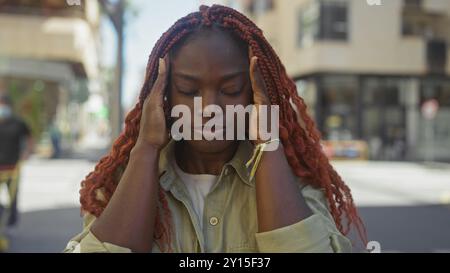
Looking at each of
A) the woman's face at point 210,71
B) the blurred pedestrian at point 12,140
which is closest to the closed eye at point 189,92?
the woman's face at point 210,71

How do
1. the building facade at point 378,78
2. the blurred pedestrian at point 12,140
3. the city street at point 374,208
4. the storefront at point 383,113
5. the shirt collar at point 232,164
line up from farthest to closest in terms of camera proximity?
1. the storefront at point 383,113
2. the building facade at point 378,78
3. the blurred pedestrian at point 12,140
4. the city street at point 374,208
5. the shirt collar at point 232,164

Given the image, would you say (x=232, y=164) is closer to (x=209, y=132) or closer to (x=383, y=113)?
(x=209, y=132)

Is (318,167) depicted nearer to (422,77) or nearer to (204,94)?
(204,94)

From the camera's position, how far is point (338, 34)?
18.4 meters

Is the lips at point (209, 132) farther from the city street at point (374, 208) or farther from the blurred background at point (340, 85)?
the blurred background at point (340, 85)

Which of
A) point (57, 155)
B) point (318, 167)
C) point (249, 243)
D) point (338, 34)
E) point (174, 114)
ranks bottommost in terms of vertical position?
point (57, 155)

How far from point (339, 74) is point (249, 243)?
19142mm

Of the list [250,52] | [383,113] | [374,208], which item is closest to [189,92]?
[250,52]

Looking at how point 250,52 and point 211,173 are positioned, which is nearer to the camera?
point 250,52

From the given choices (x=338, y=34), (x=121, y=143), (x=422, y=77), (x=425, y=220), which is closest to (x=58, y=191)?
(x=425, y=220)

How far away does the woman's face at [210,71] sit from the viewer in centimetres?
98

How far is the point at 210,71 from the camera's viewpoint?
3.21 feet

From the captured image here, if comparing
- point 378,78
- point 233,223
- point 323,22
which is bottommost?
point 233,223

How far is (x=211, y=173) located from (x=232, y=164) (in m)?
0.06
